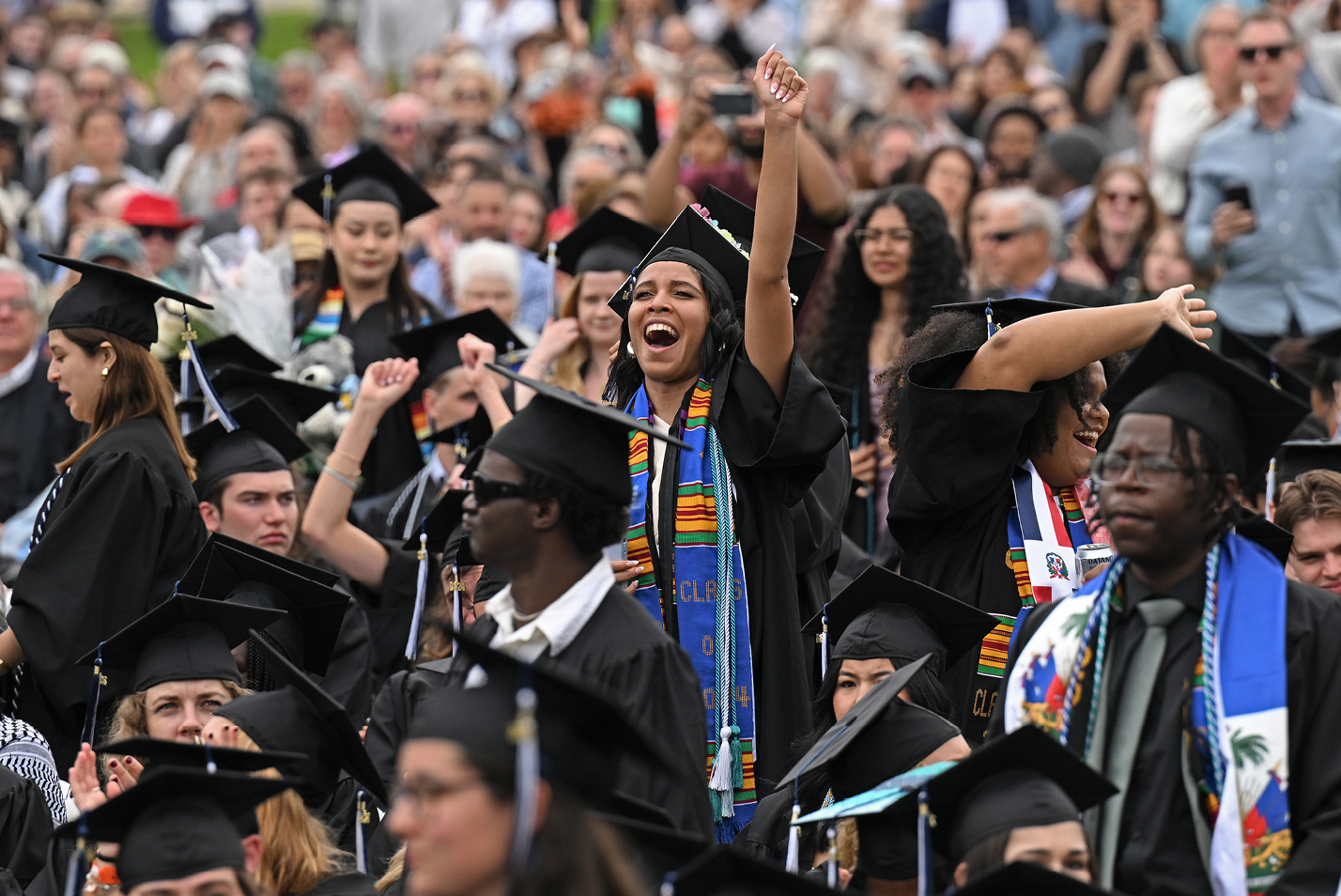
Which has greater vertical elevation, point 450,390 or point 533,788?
point 450,390

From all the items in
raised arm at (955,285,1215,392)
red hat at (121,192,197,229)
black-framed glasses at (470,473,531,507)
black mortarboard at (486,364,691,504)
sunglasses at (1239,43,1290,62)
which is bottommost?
black-framed glasses at (470,473,531,507)

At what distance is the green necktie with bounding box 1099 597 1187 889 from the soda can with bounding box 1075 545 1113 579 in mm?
1313

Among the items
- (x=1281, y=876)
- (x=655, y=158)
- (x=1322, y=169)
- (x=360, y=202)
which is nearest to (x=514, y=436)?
(x=1281, y=876)

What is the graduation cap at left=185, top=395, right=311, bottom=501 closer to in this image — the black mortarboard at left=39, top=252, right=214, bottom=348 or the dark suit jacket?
the black mortarboard at left=39, top=252, right=214, bottom=348

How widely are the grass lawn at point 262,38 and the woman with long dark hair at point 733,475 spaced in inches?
→ 638

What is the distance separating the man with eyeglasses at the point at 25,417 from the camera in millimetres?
8430

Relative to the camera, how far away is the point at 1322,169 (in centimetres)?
896

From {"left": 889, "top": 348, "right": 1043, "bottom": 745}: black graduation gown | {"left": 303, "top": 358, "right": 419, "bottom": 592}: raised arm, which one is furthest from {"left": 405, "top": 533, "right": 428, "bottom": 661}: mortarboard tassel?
{"left": 889, "top": 348, "right": 1043, "bottom": 745}: black graduation gown

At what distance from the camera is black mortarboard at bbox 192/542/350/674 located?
5898 millimetres

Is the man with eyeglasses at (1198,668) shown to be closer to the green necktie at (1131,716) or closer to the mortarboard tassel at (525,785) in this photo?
the green necktie at (1131,716)

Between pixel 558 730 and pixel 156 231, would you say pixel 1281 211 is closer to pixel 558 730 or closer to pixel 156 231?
pixel 156 231

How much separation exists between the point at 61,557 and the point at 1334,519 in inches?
171

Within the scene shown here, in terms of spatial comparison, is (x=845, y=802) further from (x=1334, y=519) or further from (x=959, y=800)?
(x=1334, y=519)

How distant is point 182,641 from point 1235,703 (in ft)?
10.9
